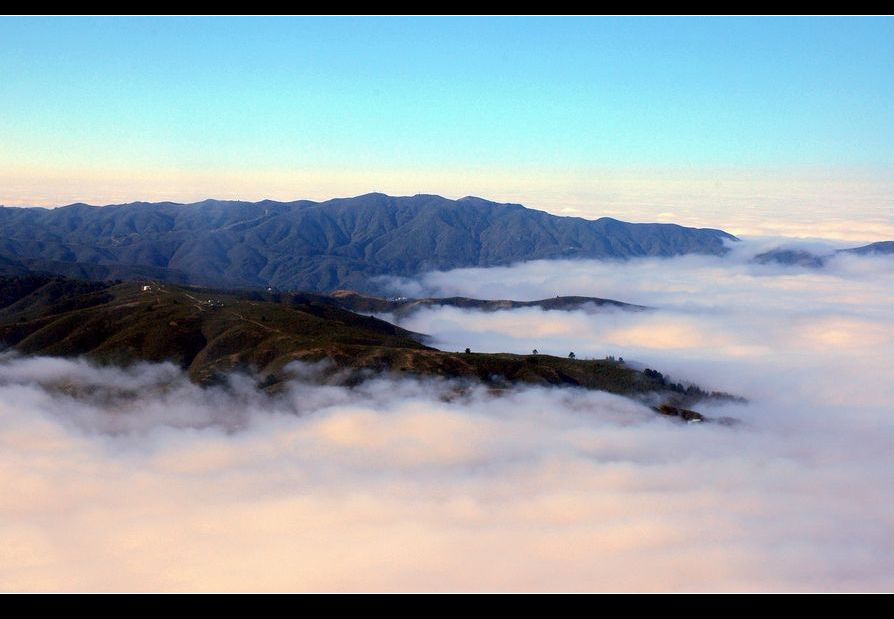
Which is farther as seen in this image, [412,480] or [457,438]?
[457,438]

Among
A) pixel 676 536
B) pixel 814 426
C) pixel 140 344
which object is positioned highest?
pixel 140 344

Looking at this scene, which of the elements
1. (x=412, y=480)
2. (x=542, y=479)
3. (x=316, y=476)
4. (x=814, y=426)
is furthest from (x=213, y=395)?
(x=814, y=426)

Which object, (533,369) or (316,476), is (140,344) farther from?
(533,369)

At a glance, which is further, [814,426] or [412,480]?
[814,426]

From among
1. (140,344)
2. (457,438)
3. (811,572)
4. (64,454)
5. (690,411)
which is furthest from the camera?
(690,411)

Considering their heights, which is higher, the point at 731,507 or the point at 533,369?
the point at 533,369

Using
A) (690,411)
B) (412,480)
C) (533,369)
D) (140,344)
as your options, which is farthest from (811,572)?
(140,344)

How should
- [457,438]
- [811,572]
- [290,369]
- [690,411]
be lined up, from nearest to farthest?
[811,572]
[457,438]
[290,369]
[690,411]

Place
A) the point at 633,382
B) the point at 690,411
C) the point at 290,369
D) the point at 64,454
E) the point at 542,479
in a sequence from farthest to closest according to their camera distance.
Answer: the point at 633,382, the point at 690,411, the point at 290,369, the point at 542,479, the point at 64,454

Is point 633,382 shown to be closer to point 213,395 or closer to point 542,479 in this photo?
point 542,479
